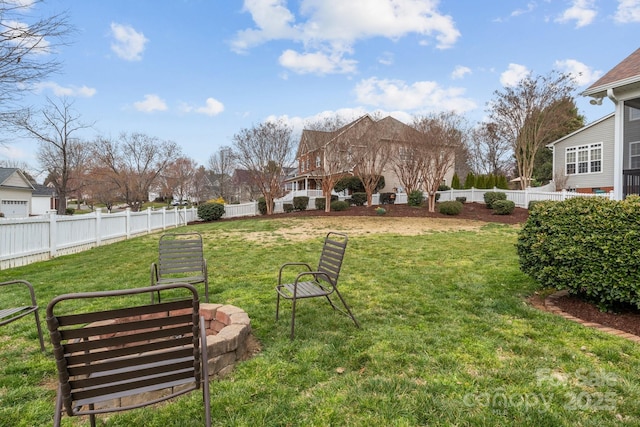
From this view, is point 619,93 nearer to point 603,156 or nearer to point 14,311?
point 14,311

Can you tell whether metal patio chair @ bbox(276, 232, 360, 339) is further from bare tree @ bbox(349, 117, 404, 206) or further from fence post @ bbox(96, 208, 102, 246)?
bare tree @ bbox(349, 117, 404, 206)

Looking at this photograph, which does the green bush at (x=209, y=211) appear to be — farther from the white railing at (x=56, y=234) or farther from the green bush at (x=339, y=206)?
the green bush at (x=339, y=206)

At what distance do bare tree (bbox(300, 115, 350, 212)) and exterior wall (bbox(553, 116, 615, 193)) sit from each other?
15044 mm

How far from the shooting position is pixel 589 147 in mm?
20656

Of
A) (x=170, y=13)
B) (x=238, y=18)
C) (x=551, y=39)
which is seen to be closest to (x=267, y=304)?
(x=170, y=13)

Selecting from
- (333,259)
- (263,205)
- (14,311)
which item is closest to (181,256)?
(14,311)

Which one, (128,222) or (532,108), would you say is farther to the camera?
(532,108)

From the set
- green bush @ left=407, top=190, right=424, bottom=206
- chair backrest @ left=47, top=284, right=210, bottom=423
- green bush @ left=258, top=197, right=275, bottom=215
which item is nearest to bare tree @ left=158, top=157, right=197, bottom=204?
green bush @ left=258, top=197, right=275, bottom=215

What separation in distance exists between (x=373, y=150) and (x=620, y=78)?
12.9 m

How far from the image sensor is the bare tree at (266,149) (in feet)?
70.0

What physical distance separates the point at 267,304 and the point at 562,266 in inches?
149

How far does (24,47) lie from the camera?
5.73m

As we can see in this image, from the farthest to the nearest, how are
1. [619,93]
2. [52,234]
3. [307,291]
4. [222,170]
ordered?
[222,170], [52,234], [619,93], [307,291]

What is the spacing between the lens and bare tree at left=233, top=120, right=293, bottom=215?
21344 millimetres
